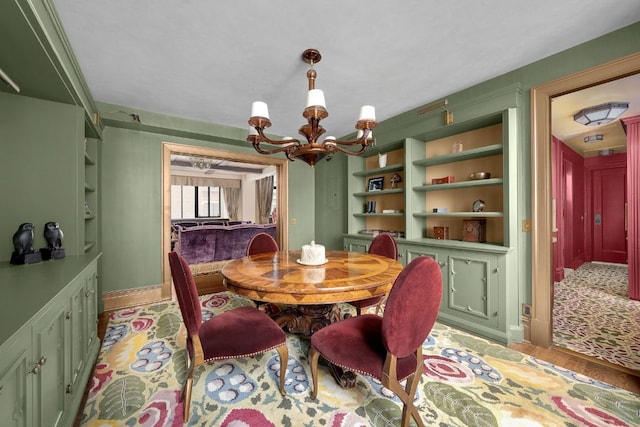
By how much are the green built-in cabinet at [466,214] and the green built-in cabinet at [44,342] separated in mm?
2902

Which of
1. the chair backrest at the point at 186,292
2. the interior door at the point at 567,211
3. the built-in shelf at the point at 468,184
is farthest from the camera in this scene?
the interior door at the point at 567,211

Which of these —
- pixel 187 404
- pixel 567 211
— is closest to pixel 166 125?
pixel 187 404

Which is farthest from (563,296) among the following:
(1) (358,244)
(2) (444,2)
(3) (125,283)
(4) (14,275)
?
(3) (125,283)

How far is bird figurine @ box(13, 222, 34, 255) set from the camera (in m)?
1.61

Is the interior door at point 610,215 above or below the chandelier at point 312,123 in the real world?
below

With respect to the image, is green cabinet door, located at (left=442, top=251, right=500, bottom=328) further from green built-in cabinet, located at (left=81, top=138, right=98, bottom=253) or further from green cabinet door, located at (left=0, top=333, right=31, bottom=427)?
green built-in cabinet, located at (left=81, top=138, right=98, bottom=253)

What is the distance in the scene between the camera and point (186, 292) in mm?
1338

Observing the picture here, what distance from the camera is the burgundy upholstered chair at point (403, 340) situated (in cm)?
112

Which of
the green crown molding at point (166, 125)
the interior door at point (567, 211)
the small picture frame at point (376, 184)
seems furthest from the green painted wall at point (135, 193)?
the interior door at point (567, 211)

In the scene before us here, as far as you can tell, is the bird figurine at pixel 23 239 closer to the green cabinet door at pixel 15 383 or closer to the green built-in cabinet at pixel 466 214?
the green cabinet door at pixel 15 383

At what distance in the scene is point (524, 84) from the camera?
2.29m

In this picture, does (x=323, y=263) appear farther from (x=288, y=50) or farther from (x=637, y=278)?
(x=637, y=278)

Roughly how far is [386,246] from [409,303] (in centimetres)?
148

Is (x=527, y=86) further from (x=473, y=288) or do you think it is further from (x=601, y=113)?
(x=473, y=288)
